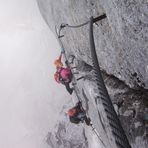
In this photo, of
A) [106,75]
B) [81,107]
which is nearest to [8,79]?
[81,107]

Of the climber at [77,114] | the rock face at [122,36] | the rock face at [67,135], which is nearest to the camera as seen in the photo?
the rock face at [122,36]

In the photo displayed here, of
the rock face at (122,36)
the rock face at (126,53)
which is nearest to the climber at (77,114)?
the rock face at (126,53)

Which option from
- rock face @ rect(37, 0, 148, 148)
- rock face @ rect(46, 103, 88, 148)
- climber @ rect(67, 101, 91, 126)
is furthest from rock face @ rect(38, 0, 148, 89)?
rock face @ rect(46, 103, 88, 148)

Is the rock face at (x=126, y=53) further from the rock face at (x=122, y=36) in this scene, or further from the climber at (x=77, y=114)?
the climber at (x=77, y=114)

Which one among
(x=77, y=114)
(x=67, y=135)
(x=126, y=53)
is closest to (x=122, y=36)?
(x=126, y=53)

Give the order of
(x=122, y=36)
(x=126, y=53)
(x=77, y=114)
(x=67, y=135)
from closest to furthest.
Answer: (x=122, y=36)
(x=126, y=53)
(x=77, y=114)
(x=67, y=135)

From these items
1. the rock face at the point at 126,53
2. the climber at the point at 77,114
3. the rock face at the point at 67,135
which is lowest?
the rock face at the point at 67,135

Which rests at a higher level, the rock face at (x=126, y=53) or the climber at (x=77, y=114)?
the rock face at (x=126, y=53)

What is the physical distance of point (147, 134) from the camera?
11.9ft

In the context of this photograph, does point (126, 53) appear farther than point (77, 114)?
No

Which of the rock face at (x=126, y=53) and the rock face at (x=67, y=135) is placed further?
the rock face at (x=67, y=135)

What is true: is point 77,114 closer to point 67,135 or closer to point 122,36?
point 122,36

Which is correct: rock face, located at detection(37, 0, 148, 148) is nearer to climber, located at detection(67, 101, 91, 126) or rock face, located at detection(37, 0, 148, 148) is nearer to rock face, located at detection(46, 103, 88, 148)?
climber, located at detection(67, 101, 91, 126)

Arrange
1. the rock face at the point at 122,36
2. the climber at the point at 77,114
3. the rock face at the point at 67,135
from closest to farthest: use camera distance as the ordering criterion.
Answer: the rock face at the point at 122,36
the climber at the point at 77,114
the rock face at the point at 67,135
